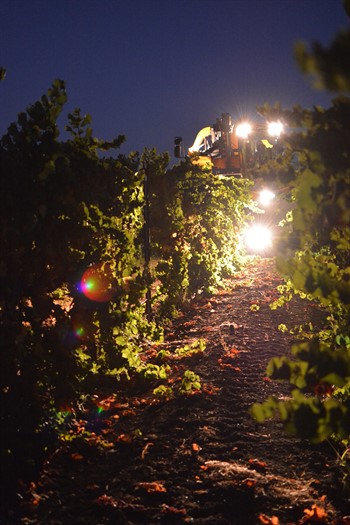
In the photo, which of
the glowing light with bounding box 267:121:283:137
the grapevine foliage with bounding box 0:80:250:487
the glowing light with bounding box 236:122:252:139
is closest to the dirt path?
the grapevine foliage with bounding box 0:80:250:487

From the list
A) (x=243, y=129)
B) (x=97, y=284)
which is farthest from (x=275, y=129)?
(x=243, y=129)

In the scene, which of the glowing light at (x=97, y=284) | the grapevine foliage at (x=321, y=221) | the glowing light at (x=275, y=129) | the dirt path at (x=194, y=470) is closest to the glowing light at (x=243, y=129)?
the dirt path at (x=194, y=470)

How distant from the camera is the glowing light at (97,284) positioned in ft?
13.8

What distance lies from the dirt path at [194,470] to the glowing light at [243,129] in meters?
10.7

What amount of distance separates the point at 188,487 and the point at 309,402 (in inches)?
68.4

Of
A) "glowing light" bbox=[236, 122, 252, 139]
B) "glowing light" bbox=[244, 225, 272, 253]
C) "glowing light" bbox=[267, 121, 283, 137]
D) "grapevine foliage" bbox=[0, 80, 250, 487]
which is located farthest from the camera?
"glowing light" bbox=[244, 225, 272, 253]

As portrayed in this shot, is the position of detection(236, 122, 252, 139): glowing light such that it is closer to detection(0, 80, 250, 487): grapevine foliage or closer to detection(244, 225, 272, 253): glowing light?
detection(244, 225, 272, 253): glowing light

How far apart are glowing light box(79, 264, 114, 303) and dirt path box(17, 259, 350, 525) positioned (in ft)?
4.14

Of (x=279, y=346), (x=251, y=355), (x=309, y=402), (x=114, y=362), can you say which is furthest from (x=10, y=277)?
(x=279, y=346)

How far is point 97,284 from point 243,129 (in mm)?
11636


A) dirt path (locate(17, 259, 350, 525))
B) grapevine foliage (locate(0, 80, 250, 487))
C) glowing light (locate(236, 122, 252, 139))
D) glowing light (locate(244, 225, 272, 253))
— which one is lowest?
dirt path (locate(17, 259, 350, 525))

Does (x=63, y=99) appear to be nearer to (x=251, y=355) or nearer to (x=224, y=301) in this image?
(x=251, y=355)

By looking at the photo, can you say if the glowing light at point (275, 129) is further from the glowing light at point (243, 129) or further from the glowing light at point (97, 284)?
the glowing light at point (243, 129)

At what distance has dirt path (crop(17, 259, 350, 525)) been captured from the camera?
2.97 meters
